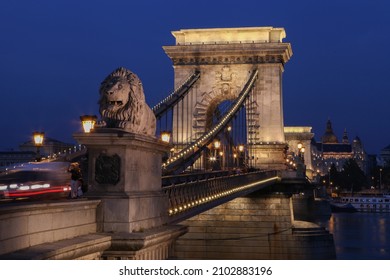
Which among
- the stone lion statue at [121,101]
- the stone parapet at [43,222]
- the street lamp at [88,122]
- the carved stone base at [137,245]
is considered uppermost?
the street lamp at [88,122]

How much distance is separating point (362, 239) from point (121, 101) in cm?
5133

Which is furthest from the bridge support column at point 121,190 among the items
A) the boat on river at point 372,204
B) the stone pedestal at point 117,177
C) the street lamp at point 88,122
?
the boat on river at point 372,204

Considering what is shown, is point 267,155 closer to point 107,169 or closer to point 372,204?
point 107,169

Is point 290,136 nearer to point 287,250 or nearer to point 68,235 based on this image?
point 287,250

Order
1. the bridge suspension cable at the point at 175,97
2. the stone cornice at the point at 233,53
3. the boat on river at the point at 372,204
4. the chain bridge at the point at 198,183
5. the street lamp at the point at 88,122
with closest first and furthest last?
1. the chain bridge at the point at 198,183
2. the street lamp at the point at 88,122
3. the bridge suspension cable at the point at 175,97
4. the stone cornice at the point at 233,53
5. the boat on river at the point at 372,204

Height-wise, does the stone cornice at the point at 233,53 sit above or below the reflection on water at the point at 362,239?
above

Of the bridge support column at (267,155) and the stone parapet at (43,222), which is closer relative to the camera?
the stone parapet at (43,222)

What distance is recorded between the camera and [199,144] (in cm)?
3812

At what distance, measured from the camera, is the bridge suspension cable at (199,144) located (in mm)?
31078

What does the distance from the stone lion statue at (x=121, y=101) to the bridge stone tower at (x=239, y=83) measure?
40.0 m

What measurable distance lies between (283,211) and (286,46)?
45.3ft

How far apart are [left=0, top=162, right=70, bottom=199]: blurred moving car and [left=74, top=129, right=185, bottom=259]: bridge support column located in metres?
6.31

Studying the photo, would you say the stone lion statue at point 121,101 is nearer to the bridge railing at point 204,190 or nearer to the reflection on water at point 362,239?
the bridge railing at point 204,190
